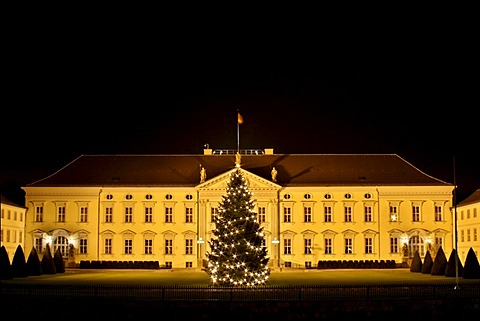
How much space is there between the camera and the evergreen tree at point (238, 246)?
43375 mm

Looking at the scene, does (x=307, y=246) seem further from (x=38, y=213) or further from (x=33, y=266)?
(x=33, y=266)

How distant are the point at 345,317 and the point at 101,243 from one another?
152 ft

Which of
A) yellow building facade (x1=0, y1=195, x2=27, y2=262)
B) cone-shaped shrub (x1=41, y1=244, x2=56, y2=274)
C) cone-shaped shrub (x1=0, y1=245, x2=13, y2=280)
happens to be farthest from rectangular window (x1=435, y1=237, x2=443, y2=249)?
cone-shaped shrub (x1=0, y1=245, x2=13, y2=280)

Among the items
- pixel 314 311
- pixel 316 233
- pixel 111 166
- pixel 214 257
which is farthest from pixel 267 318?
pixel 111 166

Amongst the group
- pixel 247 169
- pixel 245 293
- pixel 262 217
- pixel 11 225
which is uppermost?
pixel 247 169

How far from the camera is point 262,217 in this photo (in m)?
76.5

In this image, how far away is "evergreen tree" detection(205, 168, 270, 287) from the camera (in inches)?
1708

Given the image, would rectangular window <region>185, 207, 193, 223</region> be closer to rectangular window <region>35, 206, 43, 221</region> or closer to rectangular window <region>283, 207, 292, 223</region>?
rectangular window <region>283, 207, 292, 223</region>

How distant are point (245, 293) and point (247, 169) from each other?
42.9m

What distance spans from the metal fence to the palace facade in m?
38.5

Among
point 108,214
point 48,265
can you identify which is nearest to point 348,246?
point 108,214

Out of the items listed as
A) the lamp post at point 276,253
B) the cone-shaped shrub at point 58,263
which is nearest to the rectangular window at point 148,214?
the lamp post at point 276,253

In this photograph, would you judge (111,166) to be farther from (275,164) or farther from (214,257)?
(214,257)

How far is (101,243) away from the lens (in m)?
76.3
